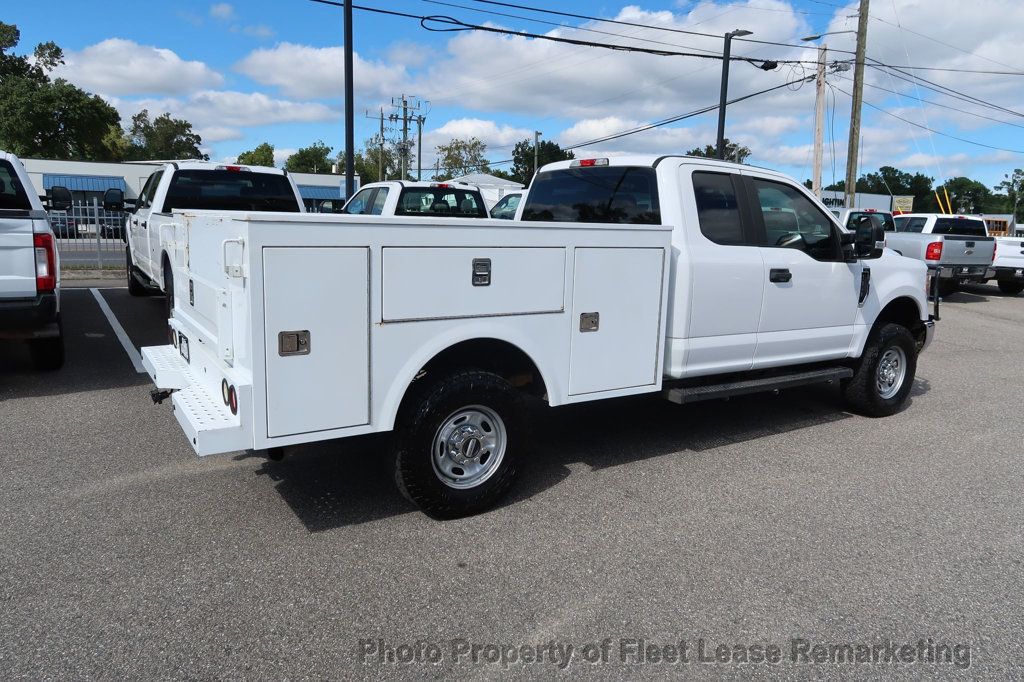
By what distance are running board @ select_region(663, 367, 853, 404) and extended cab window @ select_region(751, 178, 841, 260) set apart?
3.10 feet

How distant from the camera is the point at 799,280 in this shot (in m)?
5.78

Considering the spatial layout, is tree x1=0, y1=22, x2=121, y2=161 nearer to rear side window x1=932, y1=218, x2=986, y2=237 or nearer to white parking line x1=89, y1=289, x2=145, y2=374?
white parking line x1=89, y1=289, x2=145, y2=374

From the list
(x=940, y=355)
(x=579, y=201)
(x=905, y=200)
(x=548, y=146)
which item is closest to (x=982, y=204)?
(x=905, y=200)

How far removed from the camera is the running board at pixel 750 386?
5.11 meters

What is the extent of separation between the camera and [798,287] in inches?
227

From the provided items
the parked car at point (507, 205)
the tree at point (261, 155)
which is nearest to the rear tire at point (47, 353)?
the parked car at point (507, 205)

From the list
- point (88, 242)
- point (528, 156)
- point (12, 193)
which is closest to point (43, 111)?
point (528, 156)

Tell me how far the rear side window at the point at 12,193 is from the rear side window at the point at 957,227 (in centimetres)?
1771

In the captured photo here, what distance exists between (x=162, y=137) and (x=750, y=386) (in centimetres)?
10251

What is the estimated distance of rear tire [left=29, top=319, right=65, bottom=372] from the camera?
7195 mm

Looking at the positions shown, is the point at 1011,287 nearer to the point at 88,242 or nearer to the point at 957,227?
the point at 957,227

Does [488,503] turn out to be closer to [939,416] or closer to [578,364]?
[578,364]

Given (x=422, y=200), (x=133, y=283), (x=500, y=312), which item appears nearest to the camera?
(x=500, y=312)

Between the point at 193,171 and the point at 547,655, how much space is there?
27.6 feet
